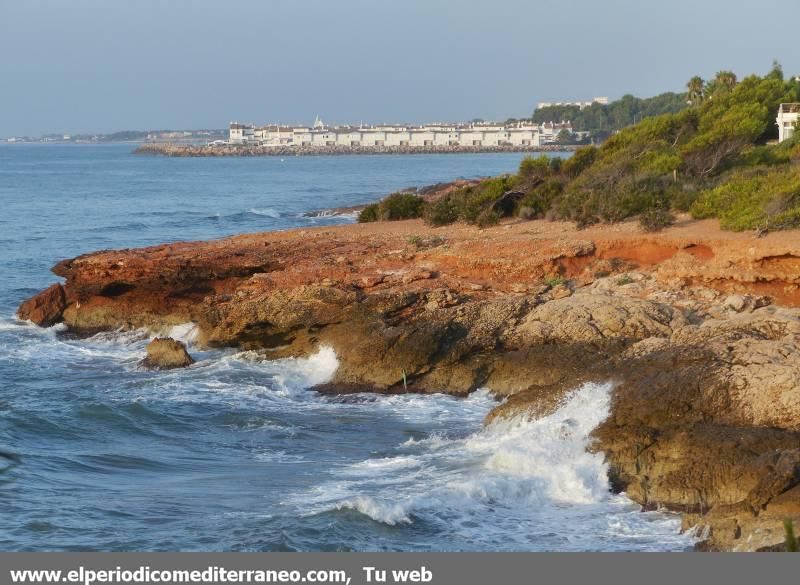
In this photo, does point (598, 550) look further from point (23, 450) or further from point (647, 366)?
point (23, 450)

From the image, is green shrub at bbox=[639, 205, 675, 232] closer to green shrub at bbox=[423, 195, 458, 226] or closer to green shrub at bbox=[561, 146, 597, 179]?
green shrub at bbox=[423, 195, 458, 226]

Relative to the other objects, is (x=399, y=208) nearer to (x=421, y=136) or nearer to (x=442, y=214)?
(x=442, y=214)

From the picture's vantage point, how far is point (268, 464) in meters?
15.7

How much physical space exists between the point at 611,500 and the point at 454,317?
701 cm

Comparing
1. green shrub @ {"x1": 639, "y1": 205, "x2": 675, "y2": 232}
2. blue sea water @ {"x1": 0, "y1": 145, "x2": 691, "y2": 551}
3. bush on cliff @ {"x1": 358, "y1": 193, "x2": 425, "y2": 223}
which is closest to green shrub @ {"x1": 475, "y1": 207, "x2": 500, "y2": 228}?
green shrub @ {"x1": 639, "y1": 205, "x2": 675, "y2": 232}

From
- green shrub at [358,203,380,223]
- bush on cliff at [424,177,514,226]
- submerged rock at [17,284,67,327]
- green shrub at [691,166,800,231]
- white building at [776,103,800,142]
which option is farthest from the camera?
white building at [776,103,800,142]

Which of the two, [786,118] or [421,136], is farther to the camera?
[421,136]

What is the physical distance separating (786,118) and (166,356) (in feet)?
75.5

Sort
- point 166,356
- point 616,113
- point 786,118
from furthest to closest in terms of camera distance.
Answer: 1. point 616,113
2. point 786,118
3. point 166,356

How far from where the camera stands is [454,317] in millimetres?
20031

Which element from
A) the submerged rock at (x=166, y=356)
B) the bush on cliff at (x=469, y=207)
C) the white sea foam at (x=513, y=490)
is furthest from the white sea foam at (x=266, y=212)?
the white sea foam at (x=513, y=490)

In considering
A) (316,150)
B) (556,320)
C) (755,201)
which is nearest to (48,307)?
(556,320)

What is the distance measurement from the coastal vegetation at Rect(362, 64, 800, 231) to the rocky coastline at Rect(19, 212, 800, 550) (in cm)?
72

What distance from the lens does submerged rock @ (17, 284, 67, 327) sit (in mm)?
26375
